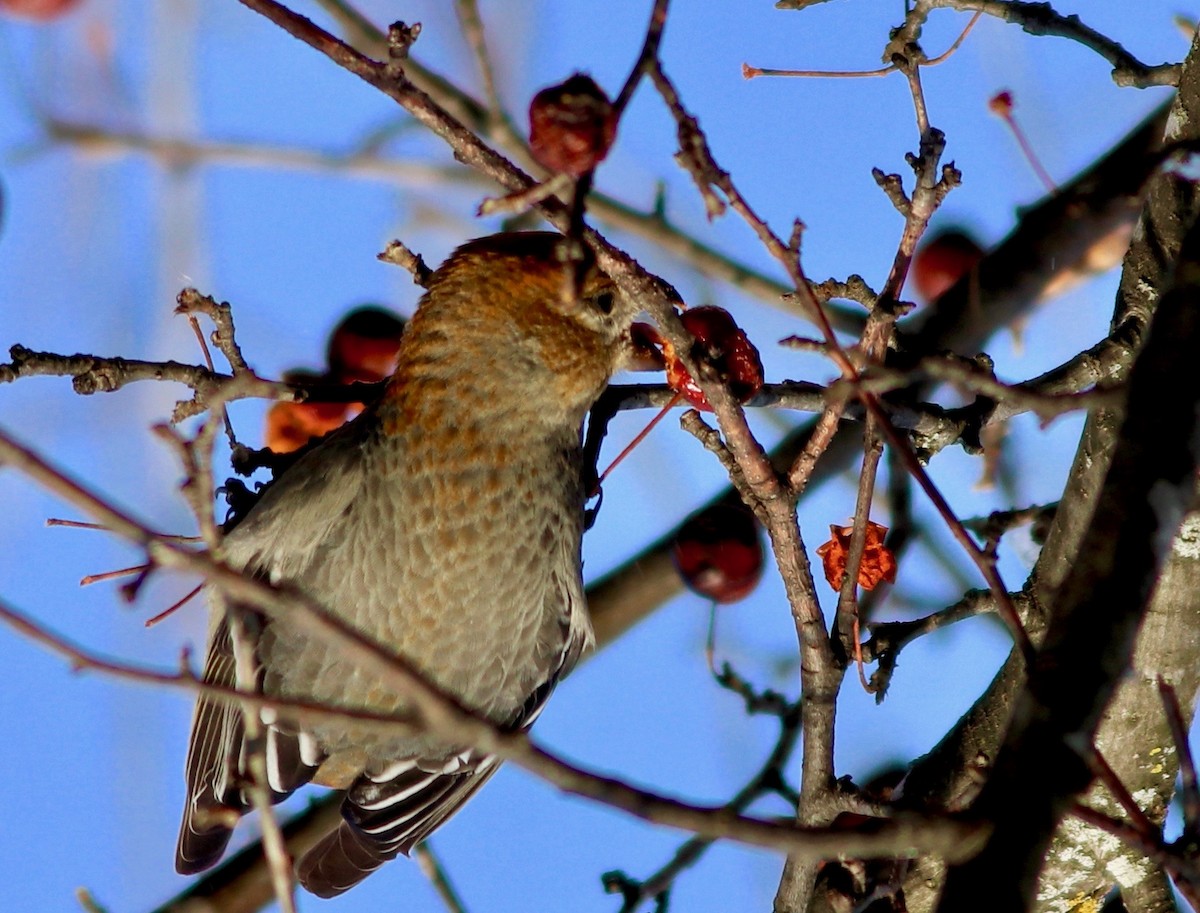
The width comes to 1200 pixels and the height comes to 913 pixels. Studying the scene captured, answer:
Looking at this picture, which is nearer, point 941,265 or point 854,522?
point 854,522

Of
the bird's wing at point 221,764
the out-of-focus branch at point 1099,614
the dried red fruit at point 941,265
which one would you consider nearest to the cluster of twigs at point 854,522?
the out-of-focus branch at point 1099,614

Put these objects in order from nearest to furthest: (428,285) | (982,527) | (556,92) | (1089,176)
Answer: (556,92) → (982,527) → (428,285) → (1089,176)

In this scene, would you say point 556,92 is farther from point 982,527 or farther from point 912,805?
point 982,527

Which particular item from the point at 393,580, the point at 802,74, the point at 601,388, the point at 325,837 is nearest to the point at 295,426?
the point at 393,580

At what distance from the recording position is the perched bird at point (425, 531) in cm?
345

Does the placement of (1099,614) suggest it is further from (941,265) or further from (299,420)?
(941,265)

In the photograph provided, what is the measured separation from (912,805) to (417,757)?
5.54 ft

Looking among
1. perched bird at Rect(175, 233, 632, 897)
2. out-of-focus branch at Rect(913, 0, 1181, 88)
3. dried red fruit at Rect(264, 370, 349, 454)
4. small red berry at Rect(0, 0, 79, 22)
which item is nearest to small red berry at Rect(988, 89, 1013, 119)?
out-of-focus branch at Rect(913, 0, 1181, 88)

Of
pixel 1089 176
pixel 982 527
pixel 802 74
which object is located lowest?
pixel 982 527

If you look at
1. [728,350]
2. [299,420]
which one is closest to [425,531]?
[299,420]

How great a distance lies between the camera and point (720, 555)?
11.2ft

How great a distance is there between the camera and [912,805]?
2.59m

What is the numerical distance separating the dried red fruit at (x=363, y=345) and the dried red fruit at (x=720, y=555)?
1.08m

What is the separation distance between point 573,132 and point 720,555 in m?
1.89
